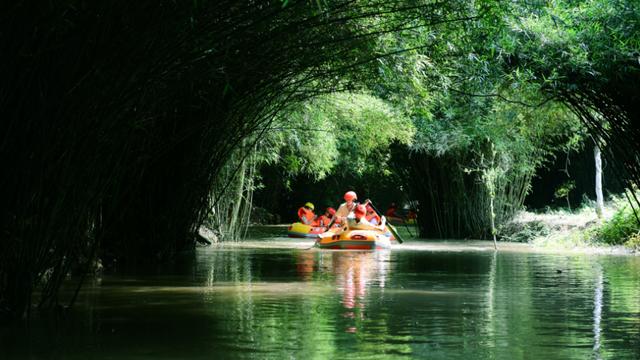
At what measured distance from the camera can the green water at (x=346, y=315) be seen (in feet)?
15.3

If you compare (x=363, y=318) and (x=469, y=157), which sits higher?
(x=469, y=157)

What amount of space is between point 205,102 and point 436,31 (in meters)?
2.43

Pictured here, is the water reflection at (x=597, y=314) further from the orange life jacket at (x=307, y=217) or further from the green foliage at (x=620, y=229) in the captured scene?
the orange life jacket at (x=307, y=217)

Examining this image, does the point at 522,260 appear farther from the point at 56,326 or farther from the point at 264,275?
the point at 56,326

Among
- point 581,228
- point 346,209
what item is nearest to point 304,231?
point 346,209

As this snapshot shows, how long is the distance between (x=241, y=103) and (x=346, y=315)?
410 cm

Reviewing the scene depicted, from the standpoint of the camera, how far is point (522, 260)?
11852 mm

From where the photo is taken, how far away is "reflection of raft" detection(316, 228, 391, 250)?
575 inches

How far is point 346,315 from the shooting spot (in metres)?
5.91

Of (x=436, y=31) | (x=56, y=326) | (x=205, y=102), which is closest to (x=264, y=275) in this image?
(x=205, y=102)

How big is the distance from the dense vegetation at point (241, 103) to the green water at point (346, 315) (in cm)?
63

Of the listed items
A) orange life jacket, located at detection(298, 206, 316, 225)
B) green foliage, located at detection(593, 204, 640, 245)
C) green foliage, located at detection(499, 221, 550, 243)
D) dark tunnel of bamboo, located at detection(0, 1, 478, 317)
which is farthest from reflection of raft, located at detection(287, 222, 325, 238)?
dark tunnel of bamboo, located at detection(0, 1, 478, 317)

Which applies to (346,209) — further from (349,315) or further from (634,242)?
(349,315)

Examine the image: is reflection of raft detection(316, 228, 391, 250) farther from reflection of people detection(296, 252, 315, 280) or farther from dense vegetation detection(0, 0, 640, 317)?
dense vegetation detection(0, 0, 640, 317)
